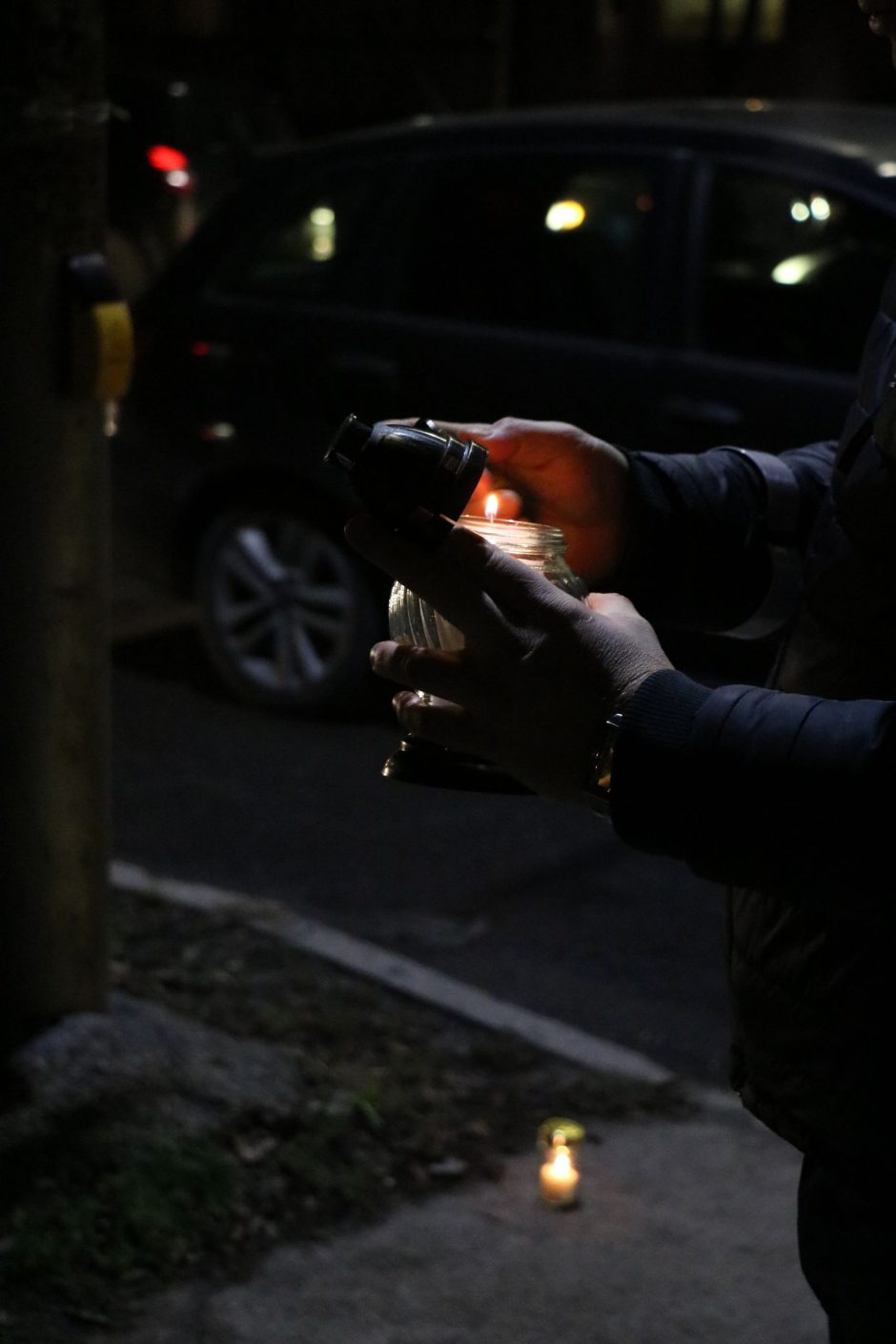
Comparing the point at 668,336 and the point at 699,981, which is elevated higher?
the point at 668,336

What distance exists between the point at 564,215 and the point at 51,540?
2.87 meters

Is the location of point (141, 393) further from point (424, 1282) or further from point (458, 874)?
point (424, 1282)

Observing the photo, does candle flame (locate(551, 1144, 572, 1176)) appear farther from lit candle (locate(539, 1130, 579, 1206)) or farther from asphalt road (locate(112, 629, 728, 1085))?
asphalt road (locate(112, 629, 728, 1085))

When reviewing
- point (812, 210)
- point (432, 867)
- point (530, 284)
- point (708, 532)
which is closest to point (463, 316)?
point (530, 284)

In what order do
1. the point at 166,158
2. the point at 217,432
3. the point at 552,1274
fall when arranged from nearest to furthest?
the point at 552,1274 < the point at 217,432 < the point at 166,158

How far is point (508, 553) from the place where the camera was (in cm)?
172

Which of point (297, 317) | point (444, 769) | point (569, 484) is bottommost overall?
point (297, 317)

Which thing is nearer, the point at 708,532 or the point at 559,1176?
the point at 708,532

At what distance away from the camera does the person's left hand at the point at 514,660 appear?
1.55 metres

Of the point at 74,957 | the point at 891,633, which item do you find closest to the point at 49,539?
the point at 74,957

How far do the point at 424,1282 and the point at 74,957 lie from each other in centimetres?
89

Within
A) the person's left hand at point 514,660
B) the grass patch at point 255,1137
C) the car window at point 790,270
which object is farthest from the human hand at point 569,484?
the car window at point 790,270

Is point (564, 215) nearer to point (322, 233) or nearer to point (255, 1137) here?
point (322, 233)

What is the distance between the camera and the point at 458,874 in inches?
199
